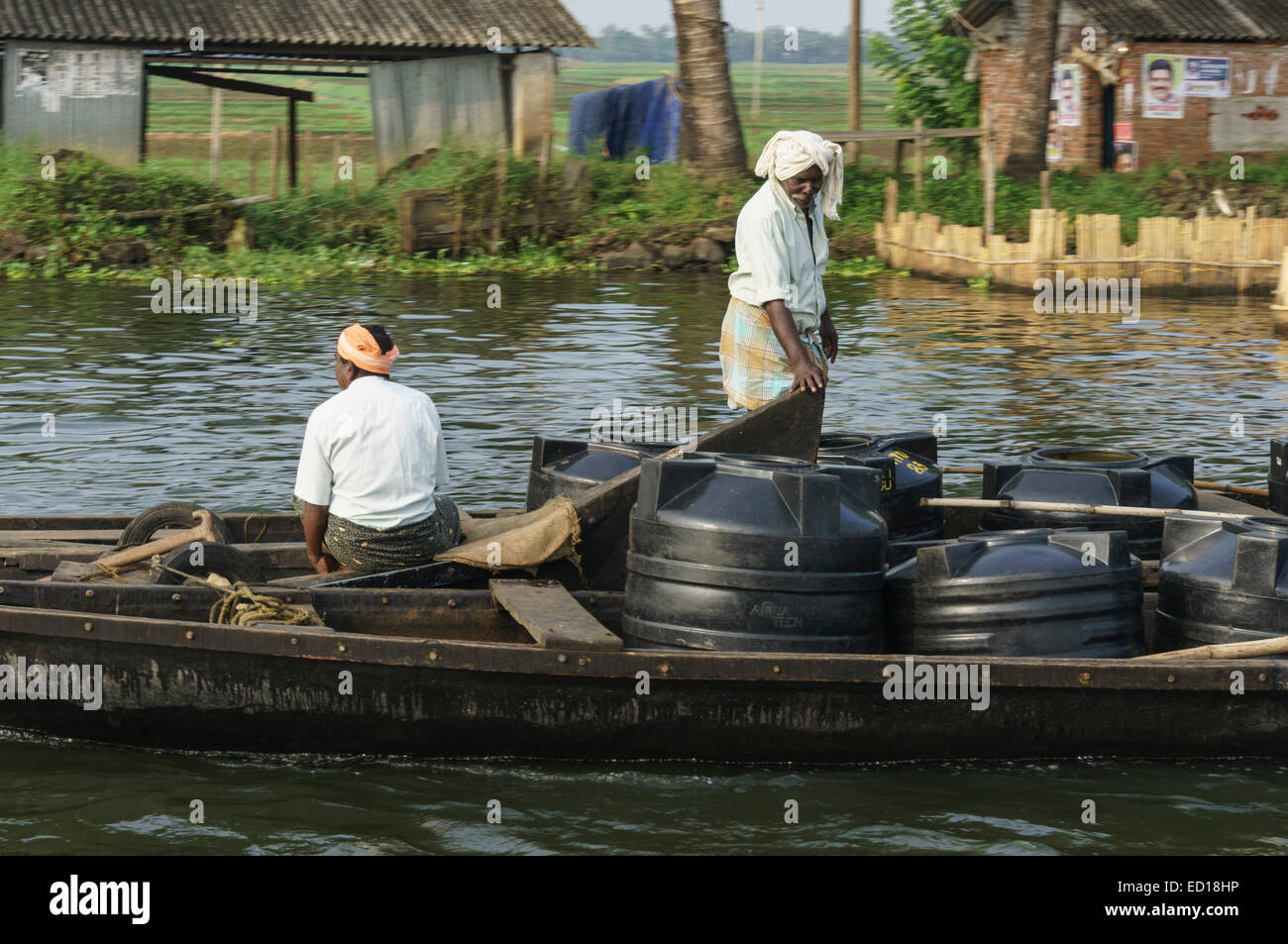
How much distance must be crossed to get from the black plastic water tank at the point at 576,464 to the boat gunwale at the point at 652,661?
145 cm

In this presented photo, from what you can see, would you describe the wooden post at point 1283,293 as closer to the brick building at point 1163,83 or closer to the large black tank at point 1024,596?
the brick building at point 1163,83

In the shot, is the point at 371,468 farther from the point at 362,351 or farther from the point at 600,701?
the point at 600,701

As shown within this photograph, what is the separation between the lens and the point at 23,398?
14078 millimetres

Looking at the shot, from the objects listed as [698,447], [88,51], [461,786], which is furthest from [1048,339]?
[88,51]

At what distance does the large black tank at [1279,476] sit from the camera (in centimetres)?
777

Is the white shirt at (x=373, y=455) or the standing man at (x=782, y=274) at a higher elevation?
the standing man at (x=782, y=274)

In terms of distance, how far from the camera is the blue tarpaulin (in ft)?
92.4

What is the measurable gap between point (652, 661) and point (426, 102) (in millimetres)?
22139

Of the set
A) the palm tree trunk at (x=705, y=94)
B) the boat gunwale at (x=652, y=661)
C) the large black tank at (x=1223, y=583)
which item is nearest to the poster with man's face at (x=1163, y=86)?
the palm tree trunk at (x=705, y=94)

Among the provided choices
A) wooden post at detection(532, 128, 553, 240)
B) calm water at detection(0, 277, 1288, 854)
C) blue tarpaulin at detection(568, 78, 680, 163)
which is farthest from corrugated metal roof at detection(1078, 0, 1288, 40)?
wooden post at detection(532, 128, 553, 240)

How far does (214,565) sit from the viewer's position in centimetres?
664

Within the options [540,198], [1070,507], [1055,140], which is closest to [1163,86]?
[1055,140]

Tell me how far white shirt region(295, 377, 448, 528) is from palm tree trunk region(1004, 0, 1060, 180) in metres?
20.7
